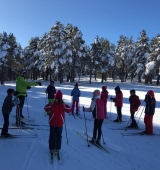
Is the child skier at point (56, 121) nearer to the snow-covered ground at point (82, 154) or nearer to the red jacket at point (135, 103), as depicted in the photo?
the snow-covered ground at point (82, 154)

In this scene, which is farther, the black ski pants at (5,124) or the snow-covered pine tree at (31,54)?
the snow-covered pine tree at (31,54)

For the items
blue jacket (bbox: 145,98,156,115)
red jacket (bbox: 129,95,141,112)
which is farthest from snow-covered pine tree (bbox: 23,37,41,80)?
blue jacket (bbox: 145,98,156,115)

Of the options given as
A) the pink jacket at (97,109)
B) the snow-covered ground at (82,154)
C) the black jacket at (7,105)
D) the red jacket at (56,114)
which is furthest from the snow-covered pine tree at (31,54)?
the red jacket at (56,114)

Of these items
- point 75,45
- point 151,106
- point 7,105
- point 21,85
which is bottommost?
point 151,106

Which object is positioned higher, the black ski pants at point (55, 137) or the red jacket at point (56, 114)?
the red jacket at point (56, 114)

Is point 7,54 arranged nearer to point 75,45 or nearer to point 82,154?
point 75,45

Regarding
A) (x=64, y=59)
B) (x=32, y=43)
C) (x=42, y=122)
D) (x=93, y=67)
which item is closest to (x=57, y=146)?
(x=42, y=122)

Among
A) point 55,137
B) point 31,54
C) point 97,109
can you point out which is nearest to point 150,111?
point 97,109

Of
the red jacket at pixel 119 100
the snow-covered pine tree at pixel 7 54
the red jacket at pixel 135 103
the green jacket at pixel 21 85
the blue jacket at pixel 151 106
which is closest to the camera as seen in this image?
the blue jacket at pixel 151 106

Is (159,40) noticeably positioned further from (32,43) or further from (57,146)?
(57,146)

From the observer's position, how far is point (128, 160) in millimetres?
5918

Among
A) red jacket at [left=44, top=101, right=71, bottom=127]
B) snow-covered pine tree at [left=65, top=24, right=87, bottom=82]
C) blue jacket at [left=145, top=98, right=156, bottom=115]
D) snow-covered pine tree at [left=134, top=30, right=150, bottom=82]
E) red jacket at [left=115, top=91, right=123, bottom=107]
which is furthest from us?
snow-covered pine tree at [left=134, top=30, right=150, bottom=82]

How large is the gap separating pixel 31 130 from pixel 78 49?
38.4m

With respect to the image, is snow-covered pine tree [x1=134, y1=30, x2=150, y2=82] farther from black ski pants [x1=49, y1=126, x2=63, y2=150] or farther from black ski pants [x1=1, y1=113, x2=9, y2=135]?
black ski pants [x1=49, y1=126, x2=63, y2=150]
